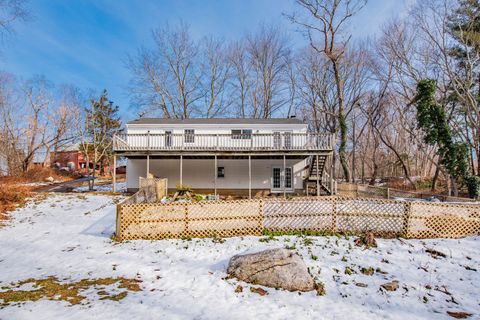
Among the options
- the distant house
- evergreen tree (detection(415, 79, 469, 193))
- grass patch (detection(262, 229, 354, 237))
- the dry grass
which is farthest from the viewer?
the distant house

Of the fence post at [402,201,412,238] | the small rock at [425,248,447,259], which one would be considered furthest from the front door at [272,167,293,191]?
A: the small rock at [425,248,447,259]

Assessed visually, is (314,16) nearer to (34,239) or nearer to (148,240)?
(148,240)

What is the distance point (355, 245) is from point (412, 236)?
211 cm

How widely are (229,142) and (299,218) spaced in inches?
406

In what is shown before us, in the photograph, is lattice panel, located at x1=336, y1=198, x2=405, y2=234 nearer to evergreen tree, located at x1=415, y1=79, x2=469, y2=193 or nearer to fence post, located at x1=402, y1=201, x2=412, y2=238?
fence post, located at x1=402, y1=201, x2=412, y2=238

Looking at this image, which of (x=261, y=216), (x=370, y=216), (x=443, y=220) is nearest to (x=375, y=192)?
(x=443, y=220)

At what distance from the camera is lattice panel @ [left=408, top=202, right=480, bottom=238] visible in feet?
23.8

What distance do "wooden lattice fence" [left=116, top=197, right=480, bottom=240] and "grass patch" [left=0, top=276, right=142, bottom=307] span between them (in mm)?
2466

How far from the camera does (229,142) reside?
17.0 metres

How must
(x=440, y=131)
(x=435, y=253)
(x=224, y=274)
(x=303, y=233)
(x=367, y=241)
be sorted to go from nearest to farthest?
(x=224, y=274)
(x=435, y=253)
(x=367, y=241)
(x=303, y=233)
(x=440, y=131)

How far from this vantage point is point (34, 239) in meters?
7.42

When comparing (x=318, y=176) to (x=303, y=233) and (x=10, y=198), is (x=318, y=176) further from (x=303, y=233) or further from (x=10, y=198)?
(x=10, y=198)

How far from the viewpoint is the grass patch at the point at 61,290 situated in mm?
4055

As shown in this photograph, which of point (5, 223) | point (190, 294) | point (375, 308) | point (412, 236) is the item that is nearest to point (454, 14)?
point (412, 236)
